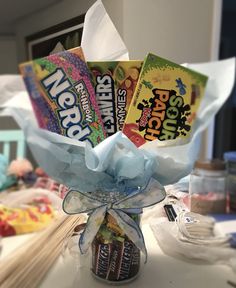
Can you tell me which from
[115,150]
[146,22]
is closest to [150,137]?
[115,150]

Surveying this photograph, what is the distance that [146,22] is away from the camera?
0.37 metres

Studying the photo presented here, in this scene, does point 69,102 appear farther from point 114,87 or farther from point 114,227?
point 114,227

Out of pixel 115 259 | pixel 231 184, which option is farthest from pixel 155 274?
pixel 231 184

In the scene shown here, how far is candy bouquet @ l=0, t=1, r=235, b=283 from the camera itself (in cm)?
29

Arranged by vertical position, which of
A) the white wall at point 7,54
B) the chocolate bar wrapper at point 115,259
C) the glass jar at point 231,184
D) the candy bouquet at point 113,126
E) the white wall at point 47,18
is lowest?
the chocolate bar wrapper at point 115,259

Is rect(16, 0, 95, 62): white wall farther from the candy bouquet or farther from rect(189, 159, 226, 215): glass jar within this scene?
rect(189, 159, 226, 215): glass jar

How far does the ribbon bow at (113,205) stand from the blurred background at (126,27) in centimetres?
12

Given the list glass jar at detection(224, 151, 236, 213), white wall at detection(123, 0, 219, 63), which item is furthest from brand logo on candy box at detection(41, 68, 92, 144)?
glass jar at detection(224, 151, 236, 213)

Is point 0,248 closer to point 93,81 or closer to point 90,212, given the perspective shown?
point 90,212

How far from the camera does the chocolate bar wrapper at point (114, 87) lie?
32cm

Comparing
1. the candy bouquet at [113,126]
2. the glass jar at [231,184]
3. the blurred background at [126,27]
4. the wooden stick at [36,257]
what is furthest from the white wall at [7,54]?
the glass jar at [231,184]

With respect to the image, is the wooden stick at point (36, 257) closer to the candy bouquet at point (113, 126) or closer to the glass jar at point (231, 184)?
the candy bouquet at point (113, 126)

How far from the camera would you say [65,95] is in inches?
11.9

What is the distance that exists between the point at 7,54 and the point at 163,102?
0.25 metres
